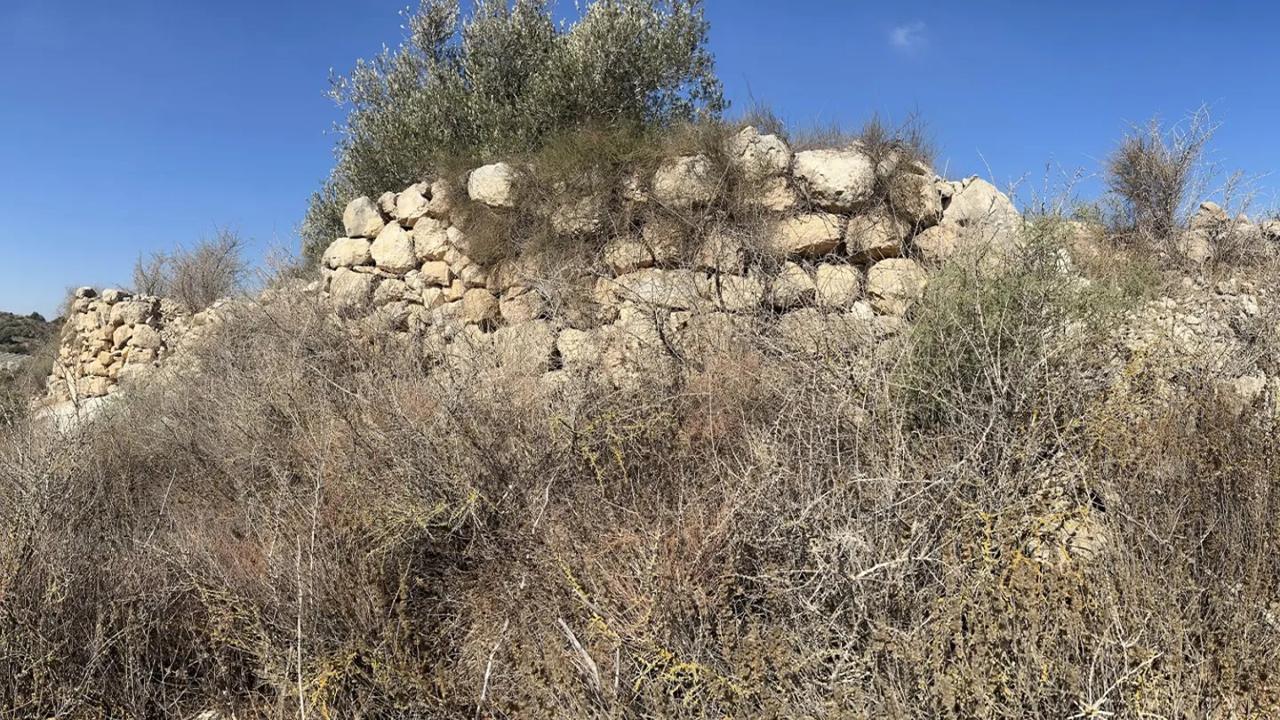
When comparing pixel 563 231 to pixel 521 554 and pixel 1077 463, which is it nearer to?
pixel 521 554

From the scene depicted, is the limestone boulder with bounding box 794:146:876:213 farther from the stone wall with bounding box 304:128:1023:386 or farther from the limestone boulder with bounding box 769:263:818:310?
the limestone boulder with bounding box 769:263:818:310

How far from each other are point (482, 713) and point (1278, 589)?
281 cm

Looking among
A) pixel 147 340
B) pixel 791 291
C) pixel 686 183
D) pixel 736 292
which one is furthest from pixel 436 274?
pixel 147 340

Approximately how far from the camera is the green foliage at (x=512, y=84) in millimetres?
6977

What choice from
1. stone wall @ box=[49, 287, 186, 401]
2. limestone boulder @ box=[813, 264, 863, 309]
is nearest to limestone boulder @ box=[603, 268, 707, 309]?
limestone boulder @ box=[813, 264, 863, 309]

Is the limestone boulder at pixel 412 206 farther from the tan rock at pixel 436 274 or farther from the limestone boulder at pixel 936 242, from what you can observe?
the limestone boulder at pixel 936 242

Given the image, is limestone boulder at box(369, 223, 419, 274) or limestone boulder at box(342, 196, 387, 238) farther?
limestone boulder at box(342, 196, 387, 238)

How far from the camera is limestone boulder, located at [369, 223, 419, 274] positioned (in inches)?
245

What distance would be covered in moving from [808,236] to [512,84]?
4189mm

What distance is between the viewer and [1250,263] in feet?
17.7

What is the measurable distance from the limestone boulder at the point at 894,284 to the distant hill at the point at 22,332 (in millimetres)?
14151

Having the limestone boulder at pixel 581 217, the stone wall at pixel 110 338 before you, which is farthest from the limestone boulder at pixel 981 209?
the stone wall at pixel 110 338

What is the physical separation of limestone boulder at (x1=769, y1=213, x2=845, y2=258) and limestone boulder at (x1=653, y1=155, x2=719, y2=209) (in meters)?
Answer: 0.58

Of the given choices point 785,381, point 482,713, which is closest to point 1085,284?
point 785,381
